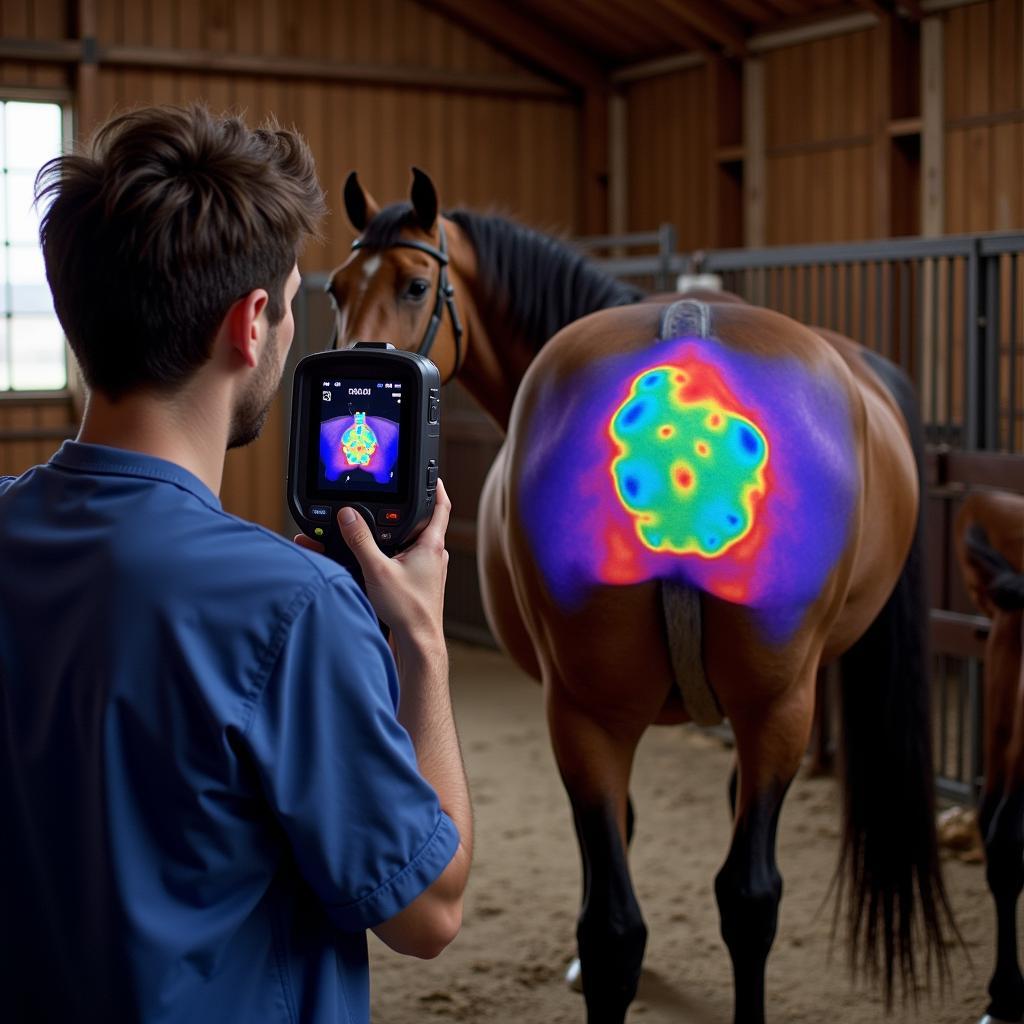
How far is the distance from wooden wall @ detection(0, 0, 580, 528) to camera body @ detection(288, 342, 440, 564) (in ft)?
20.3

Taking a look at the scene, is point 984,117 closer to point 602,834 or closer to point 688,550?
point 688,550

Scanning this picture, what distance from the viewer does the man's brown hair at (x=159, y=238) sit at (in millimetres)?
800

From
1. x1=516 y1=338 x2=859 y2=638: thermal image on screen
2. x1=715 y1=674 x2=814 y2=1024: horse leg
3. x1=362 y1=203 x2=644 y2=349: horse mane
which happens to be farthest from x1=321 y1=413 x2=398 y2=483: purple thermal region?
x1=362 y1=203 x2=644 y2=349: horse mane

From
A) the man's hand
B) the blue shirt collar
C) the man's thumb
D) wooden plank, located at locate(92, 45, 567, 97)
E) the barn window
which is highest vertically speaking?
wooden plank, located at locate(92, 45, 567, 97)

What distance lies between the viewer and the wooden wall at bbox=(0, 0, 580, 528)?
720 centimetres

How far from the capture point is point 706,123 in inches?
306

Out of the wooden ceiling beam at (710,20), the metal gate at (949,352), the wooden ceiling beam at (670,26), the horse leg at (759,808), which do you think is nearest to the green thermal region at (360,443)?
the horse leg at (759,808)

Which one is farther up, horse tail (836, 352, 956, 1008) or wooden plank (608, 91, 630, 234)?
wooden plank (608, 91, 630, 234)

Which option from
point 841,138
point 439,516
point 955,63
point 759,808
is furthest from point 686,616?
point 841,138

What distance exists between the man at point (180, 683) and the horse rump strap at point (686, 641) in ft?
3.26

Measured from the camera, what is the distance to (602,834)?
1.92 m

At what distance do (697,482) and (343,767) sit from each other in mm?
1084

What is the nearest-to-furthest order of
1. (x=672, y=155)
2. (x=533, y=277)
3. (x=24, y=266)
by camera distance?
1. (x=533, y=277)
2. (x=24, y=266)
3. (x=672, y=155)
